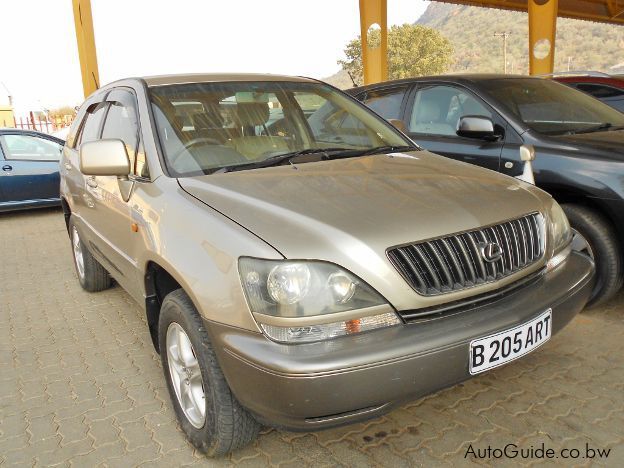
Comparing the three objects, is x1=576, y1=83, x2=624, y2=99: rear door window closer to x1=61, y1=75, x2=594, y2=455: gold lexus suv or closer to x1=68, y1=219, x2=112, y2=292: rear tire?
x1=61, y1=75, x2=594, y2=455: gold lexus suv

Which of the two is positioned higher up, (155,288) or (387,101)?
(387,101)

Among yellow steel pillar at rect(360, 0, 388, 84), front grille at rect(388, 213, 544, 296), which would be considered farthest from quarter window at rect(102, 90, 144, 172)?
yellow steel pillar at rect(360, 0, 388, 84)

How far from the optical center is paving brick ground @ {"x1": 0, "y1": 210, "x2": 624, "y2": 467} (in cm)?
223

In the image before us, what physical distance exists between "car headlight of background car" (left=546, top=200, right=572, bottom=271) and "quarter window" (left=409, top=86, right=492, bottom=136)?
66.5 inches

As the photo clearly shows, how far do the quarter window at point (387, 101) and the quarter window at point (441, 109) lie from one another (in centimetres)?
18

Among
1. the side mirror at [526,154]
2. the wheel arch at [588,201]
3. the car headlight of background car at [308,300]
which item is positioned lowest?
the wheel arch at [588,201]

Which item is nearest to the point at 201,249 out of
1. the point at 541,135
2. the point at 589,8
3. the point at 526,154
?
the point at 526,154

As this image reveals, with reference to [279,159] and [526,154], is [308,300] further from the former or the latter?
[526,154]

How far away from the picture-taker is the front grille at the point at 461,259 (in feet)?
5.98

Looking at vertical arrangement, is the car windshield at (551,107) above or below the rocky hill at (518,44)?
below

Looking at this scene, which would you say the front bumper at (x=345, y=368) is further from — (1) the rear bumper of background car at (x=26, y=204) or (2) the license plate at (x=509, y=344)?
(1) the rear bumper of background car at (x=26, y=204)

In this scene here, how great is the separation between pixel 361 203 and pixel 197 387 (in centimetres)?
104

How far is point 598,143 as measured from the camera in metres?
3.34

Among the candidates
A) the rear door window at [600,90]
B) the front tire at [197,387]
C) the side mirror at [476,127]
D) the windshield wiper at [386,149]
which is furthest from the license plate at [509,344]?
the rear door window at [600,90]
